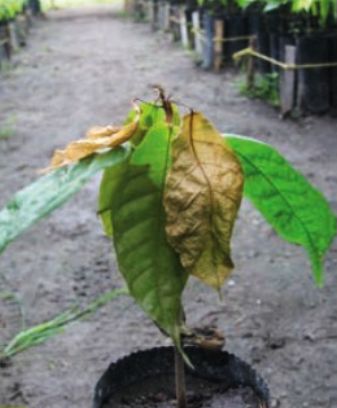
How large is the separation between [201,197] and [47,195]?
19cm

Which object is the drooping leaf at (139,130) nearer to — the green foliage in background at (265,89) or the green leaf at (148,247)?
the green leaf at (148,247)

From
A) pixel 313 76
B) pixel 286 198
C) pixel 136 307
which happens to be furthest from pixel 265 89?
pixel 286 198

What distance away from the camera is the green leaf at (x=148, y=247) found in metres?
0.89

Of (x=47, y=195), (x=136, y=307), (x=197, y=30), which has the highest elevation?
(x=47, y=195)

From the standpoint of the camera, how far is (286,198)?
3.27 feet

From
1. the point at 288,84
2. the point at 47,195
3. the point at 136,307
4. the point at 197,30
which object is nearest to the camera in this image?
the point at 47,195

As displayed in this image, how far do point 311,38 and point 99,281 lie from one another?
298 cm

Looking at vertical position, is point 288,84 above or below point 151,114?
below

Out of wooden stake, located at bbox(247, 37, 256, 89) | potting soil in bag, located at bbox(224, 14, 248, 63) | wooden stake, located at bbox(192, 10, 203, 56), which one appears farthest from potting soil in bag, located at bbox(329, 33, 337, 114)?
wooden stake, located at bbox(192, 10, 203, 56)

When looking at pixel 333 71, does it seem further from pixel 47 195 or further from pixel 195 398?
pixel 47 195

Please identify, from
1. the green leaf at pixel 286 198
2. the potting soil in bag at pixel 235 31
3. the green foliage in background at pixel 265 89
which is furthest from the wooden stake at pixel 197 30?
the green leaf at pixel 286 198

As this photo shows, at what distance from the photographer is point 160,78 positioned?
7.70 meters

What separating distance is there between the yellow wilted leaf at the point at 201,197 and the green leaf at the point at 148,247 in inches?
2.3

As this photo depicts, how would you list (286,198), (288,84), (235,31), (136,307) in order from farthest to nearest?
(235,31) < (288,84) < (136,307) < (286,198)
